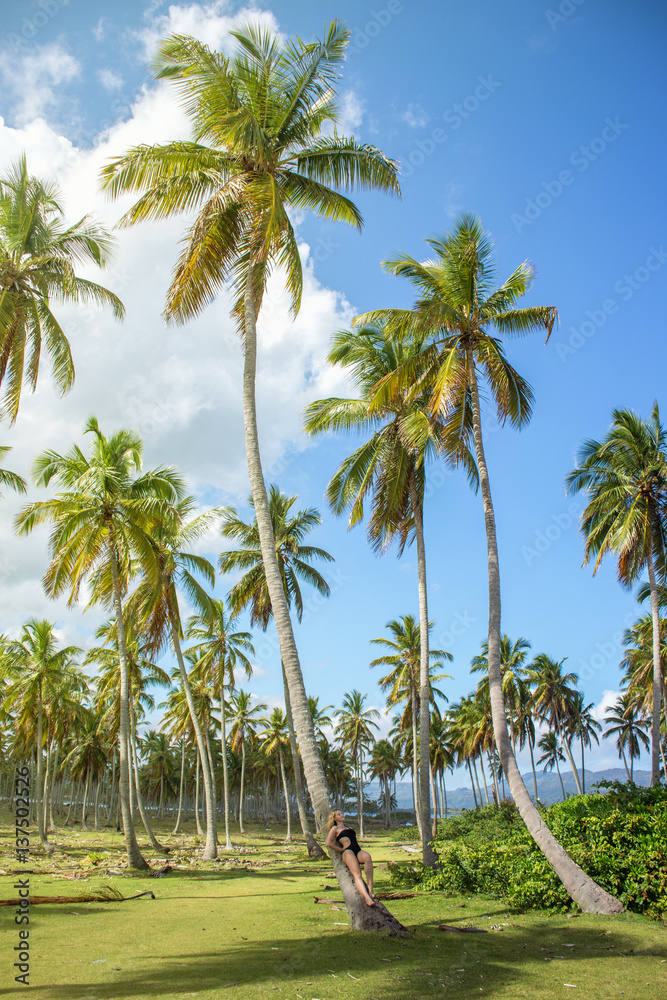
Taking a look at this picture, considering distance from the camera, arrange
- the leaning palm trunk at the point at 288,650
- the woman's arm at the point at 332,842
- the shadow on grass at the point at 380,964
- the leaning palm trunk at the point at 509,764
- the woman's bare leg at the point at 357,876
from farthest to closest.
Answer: the leaning palm trunk at the point at 509,764 < the woman's arm at the point at 332,842 < the leaning palm trunk at the point at 288,650 < the woman's bare leg at the point at 357,876 < the shadow on grass at the point at 380,964

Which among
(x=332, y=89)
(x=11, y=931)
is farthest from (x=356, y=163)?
(x=11, y=931)

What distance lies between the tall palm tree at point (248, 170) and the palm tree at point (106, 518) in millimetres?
8051

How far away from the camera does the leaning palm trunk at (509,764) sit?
886 centimetres

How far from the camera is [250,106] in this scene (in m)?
10.6

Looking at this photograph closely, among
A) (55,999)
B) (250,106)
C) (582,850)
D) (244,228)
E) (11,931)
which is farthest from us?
(244,228)

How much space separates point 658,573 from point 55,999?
21706mm

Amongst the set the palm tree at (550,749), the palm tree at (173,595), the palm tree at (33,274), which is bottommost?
the palm tree at (550,749)

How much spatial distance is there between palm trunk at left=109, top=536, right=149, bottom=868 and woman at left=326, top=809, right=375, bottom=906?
1073 cm

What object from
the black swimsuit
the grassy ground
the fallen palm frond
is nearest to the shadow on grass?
the grassy ground

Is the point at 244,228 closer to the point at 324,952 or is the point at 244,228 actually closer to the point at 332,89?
the point at 332,89

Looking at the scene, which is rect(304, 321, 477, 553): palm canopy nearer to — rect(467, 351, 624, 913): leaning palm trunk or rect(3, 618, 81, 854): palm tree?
rect(467, 351, 624, 913): leaning palm trunk

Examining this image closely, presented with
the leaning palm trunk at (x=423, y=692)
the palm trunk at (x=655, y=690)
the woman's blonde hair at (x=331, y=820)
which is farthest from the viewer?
the palm trunk at (x=655, y=690)

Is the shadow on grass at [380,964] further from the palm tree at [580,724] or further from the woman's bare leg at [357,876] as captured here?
the palm tree at [580,724]

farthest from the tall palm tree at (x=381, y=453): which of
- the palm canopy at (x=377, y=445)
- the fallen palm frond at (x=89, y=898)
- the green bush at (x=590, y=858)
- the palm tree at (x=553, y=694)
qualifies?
the palm tree at (x=553, y=694)
